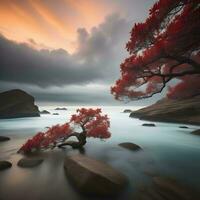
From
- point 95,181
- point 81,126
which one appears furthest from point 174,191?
point 81,126

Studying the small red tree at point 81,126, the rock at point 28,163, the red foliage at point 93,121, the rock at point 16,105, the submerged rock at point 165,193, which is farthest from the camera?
the rock at point 16,105

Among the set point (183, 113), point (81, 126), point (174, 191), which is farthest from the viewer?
point (183, 113)

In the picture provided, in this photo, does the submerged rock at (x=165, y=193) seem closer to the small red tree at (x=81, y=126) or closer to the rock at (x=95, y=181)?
the rock at (x=95, y=181)

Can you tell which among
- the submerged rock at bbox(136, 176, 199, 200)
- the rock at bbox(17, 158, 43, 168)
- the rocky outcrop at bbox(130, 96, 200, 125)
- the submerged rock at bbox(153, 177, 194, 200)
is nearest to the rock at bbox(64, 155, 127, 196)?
the submerged rock at bbox(136, 176, 199, 200)

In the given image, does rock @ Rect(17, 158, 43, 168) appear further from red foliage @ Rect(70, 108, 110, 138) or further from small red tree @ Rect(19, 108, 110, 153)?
red foliage @ Rect(70, 108, 110, 138)

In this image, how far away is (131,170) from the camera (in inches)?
546

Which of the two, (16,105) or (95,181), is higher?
(16,105)

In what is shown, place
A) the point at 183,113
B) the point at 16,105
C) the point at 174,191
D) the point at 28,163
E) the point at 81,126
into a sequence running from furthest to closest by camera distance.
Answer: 1. the point at 16,105
2. the point at 183,113
3. the point at 81,126
4. the point at 28,163
5. the point at 174,191

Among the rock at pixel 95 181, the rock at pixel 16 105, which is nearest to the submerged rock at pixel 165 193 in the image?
the rock at pixel 95 181

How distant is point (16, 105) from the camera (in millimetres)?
112625

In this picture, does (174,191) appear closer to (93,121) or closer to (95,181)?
(95,181)

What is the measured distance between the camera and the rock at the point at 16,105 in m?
109

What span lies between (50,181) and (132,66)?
10602mm

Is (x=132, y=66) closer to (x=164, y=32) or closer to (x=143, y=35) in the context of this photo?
(x=143, y=35)
